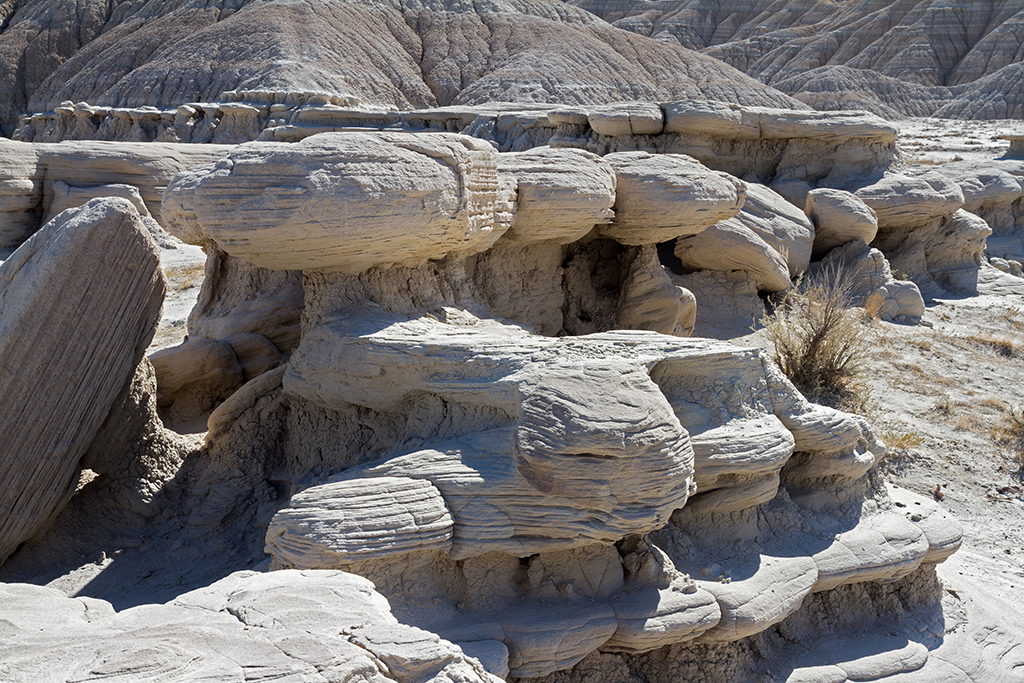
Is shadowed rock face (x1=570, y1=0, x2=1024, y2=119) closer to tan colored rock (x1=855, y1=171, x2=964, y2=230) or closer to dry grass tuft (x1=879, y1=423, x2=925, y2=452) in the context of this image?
tan colored rock (x1=855, y1=171, x2=964, y2=230)

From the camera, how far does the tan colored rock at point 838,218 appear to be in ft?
32.9

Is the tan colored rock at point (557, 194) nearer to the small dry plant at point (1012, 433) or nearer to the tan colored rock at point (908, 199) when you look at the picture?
the small dry plant at point (1012, 433)

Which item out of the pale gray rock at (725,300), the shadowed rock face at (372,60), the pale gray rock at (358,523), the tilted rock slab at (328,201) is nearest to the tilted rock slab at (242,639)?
the pale gray rock at (358,523)

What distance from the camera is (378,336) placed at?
4402 millimetres

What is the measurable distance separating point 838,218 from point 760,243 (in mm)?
2042

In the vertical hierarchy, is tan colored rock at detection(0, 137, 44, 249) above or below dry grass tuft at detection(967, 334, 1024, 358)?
above

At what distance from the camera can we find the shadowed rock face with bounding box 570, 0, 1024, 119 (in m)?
41.5

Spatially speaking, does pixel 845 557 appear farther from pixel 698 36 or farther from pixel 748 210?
pixel 698 36

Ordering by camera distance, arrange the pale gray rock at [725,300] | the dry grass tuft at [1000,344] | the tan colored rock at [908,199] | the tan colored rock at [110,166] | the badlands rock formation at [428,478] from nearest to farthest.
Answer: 1. the badlands rock formation at [428,478]
2. the pale gray rock at [725,300]
3. the dry grass tuft at [1000,344]
4. the tan colored rock at [908,199]
5. the tan colored rock at [110,166]

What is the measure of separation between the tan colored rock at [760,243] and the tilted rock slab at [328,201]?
423cm

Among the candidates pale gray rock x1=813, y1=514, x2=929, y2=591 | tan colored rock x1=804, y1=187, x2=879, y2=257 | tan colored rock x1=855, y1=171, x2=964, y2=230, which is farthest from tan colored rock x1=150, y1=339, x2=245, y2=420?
tan colored rock x1=855, y1=171, x2=964, y2=230

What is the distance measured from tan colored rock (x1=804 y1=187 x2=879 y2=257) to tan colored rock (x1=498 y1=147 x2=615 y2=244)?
200 inches

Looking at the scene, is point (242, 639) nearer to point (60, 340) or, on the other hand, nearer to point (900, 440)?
point (60, 340)

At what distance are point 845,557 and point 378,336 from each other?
2789 millimetres
